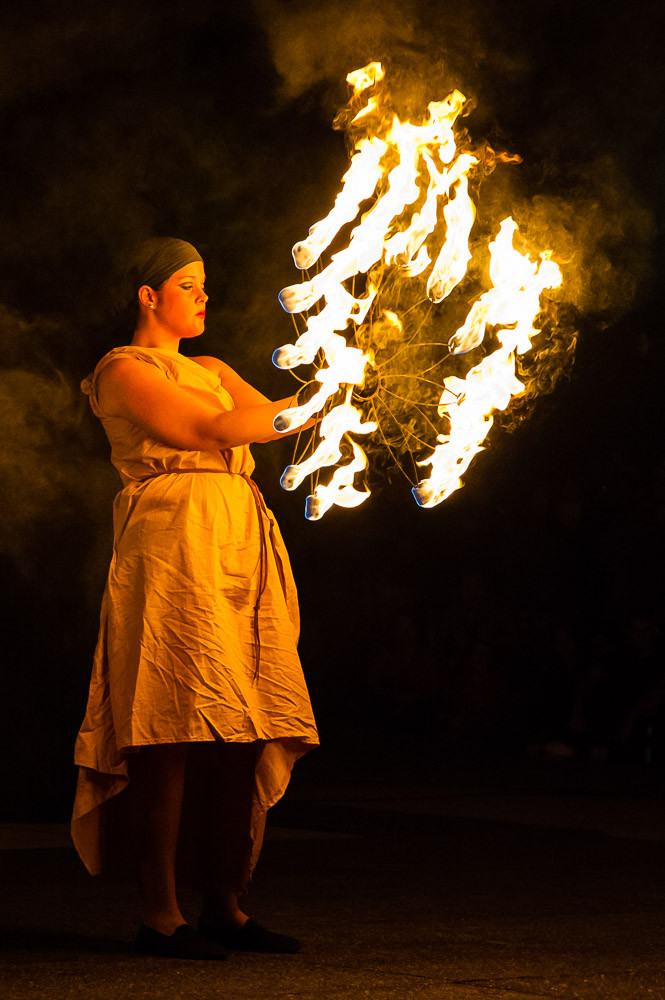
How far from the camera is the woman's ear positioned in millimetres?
4633

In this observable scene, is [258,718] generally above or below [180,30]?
below

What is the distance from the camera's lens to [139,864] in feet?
14.2

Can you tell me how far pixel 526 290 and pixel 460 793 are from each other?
16.8ft

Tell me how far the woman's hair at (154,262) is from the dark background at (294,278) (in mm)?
2209

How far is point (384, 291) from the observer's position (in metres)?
4.81

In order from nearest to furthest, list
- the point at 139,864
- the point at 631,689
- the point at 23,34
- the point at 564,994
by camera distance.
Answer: the point at 564,994 → the point at 139,864 → the point at 23,34 → the point at 631,689

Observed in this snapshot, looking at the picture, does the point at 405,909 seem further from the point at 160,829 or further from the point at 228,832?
the point at 160,829

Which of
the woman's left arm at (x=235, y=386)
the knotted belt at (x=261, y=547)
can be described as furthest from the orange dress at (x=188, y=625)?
the woman's left arm at (x=235, y=386)

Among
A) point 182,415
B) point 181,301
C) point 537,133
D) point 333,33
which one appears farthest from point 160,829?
point 537,133

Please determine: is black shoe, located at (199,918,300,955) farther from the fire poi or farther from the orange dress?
the fire poi

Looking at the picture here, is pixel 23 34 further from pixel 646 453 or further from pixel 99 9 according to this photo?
pixel 646 453

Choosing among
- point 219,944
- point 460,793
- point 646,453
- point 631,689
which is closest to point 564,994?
point 219,944

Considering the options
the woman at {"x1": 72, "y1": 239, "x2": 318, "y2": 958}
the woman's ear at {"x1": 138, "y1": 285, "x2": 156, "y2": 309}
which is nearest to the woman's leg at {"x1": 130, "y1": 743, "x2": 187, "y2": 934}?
the woman at {"x1": 72, "y1": 239, "x2": 318, "y2": 958}

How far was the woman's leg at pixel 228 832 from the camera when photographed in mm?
4398
